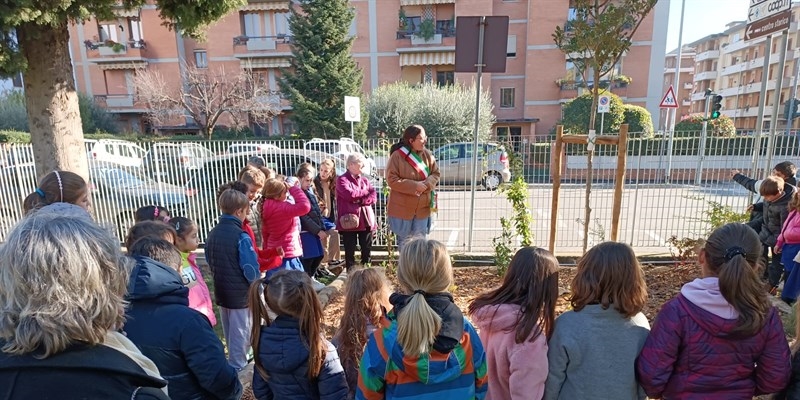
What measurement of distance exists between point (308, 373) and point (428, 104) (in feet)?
70.4

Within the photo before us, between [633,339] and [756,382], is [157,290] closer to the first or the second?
[633,339]

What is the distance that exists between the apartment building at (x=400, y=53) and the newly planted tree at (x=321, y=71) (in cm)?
650

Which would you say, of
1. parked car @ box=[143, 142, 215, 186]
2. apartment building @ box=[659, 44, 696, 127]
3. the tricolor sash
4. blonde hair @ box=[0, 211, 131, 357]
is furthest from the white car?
apartment building @ box=[659, 44, 696, 127]

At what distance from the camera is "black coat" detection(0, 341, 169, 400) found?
3.25 ft

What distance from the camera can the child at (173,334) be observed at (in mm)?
1734

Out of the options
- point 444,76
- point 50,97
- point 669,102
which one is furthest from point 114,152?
point 444,76

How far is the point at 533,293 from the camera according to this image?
1989 millimetres

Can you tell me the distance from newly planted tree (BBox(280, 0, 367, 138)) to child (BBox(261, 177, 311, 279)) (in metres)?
18.4

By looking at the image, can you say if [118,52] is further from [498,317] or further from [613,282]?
[613,282]

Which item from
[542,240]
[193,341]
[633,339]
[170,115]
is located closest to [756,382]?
Answer: [633,339]

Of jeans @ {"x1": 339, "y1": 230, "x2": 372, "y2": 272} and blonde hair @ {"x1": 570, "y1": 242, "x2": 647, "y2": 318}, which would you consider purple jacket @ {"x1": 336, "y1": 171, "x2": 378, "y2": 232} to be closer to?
jeans @ {"x1": 339, "y1": 230, "x2": 372, "y2": 272}

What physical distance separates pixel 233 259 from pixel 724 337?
9.88 ft

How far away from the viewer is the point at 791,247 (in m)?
4.12

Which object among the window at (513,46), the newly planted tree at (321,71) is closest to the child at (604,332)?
the newly planted tree at (321,71)
